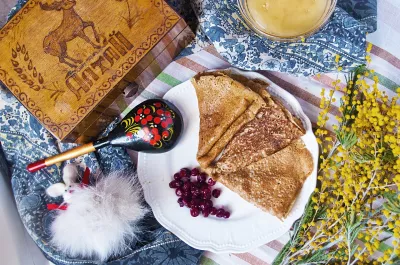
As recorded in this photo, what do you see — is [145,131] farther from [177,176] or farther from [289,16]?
[289,16]

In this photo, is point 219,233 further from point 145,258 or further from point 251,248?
point 145,258

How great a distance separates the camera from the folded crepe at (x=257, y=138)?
153cm

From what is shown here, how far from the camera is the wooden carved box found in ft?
4.58

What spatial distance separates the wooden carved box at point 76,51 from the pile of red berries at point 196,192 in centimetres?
37

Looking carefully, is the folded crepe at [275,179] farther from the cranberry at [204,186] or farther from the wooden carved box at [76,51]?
the wooden carved box at [76,51]

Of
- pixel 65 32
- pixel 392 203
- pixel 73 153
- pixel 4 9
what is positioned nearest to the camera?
pixel 392 203

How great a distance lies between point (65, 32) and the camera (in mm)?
1421

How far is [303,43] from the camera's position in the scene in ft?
4.93

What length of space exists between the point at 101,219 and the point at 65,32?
57 centimetres

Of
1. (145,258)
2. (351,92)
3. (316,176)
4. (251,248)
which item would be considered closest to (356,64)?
(351,92)

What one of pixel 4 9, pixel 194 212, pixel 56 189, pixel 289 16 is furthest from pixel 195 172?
pixel 4 9

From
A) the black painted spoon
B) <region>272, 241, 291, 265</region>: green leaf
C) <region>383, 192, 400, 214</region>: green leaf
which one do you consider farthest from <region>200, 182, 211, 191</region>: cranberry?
<region>383, 192, 400, 214</region>: green leaf

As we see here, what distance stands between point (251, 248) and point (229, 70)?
582mm

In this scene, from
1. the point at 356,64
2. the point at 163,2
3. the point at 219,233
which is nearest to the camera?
the point at 163,2
